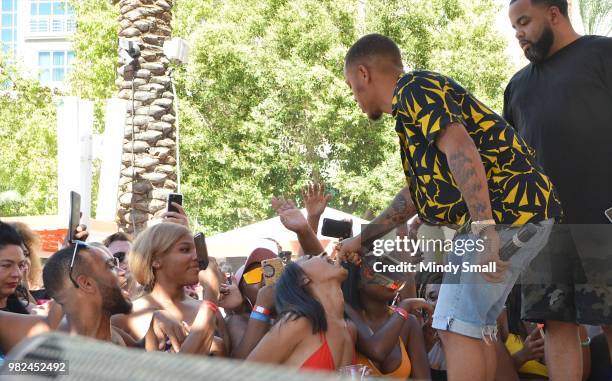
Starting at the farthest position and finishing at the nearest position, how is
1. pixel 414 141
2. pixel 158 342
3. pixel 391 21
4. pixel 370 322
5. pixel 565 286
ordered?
1. pixel 391 21
2. pixel 370 322
3. pixel 158 342
4. pixel 565 286
5. pixel 414 141

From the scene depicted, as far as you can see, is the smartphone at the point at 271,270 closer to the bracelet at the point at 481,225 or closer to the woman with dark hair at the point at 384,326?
the woman with dark hair at the point at 384,326

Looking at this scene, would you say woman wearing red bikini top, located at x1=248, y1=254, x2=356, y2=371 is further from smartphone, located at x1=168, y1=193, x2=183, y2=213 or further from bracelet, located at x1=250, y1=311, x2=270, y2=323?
smartphone, located at x1=168, y1=193, x2=183, y2=213

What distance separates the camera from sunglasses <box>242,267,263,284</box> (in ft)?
19.4

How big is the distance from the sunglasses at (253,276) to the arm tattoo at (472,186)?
8.49ft

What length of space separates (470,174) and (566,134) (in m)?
1.08

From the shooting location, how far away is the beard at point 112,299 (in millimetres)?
4477

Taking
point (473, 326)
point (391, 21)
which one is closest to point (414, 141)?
point (473, 326)

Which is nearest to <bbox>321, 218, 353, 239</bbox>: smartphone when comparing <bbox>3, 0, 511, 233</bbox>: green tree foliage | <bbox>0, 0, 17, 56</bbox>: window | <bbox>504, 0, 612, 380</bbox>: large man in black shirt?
<bbox>504, 0, 612, 380</bbox>: large man in black shirt

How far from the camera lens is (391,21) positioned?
23344 millimetres

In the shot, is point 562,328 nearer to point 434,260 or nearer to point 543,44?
point 434,260

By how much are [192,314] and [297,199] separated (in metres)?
19.1

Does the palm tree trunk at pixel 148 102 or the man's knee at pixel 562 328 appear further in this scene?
the palm tree trunk at pixel 148 102

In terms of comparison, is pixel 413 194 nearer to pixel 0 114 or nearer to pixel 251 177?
pixel 251 177

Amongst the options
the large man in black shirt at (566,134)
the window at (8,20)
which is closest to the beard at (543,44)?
the large man in black shirt at (566,134)
